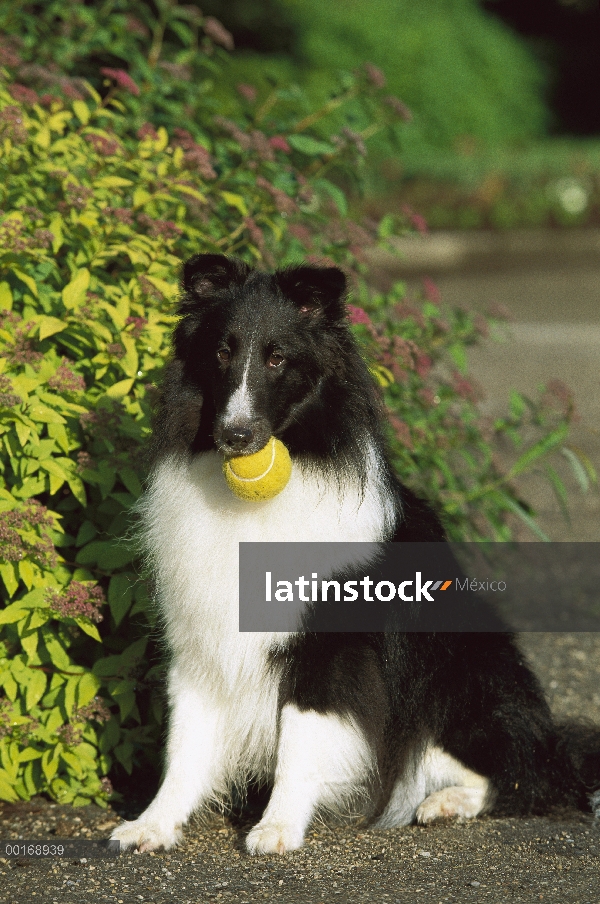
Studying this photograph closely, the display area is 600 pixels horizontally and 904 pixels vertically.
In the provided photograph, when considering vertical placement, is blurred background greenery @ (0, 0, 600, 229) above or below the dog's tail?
above

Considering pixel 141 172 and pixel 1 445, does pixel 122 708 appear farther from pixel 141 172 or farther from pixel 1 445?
pixel 141 172

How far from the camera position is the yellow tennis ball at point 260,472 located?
10.7 feet

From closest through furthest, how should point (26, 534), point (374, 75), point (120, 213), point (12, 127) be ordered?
point (26, 534) < point (120, 213) < point (12, 127) < point (374, 75)

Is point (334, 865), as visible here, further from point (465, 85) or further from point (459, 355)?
point (465, 85)

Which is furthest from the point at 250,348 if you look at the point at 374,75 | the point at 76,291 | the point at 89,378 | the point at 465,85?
the point at 465,85

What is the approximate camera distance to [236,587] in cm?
349

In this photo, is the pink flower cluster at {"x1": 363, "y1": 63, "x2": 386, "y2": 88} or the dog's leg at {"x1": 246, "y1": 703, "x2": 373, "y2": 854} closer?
the dog's leg at {"x1": 246, "y1": 703, "x2": 373, "y2": 854}

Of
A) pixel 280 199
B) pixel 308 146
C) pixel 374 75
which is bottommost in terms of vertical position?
pixel 280 199

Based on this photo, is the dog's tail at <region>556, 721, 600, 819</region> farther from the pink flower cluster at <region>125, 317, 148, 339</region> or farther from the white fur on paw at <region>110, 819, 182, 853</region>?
the pink flower cluster at <region>125, 317, 148, 339</region>

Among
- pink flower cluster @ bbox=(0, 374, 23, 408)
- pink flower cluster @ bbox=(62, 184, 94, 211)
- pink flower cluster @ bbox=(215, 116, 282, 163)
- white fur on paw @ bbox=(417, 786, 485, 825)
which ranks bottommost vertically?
white fur on paw @ bbox=(417, 786, 485, 825)

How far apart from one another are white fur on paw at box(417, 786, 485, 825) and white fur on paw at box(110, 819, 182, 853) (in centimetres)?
86

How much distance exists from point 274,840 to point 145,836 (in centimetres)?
41

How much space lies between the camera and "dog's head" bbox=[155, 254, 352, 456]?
130 inches

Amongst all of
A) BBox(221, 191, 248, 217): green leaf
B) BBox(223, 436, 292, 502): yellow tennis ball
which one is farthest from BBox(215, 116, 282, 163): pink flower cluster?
BBox(223, 436, 292, 502): yellow tennis ball
